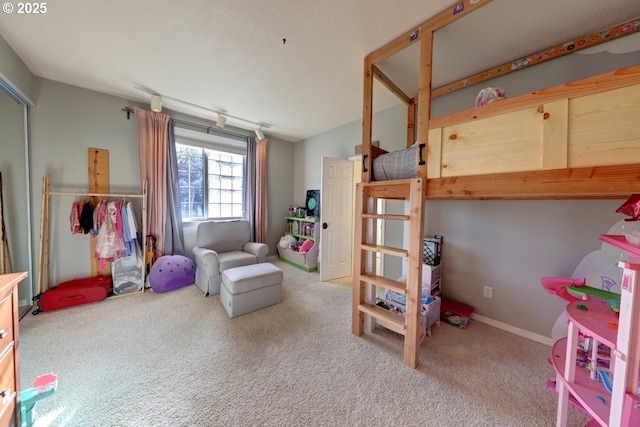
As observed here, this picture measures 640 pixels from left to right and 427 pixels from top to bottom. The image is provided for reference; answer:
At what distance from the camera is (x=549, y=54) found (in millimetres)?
1804

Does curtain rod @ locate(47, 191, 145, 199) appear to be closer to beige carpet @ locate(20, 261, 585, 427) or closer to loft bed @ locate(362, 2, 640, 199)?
beige carpet @ locate(20, 261, 585, 427)

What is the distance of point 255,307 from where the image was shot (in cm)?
240

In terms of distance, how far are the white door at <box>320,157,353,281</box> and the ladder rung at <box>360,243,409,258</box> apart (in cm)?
136

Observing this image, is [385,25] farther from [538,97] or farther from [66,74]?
[66,74]

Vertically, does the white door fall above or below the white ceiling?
below

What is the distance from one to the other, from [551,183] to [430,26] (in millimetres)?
1369

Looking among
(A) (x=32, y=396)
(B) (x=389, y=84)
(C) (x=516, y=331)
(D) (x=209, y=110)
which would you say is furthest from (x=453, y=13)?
(A) (x=32, y=396)

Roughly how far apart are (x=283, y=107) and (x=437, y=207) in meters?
2.51

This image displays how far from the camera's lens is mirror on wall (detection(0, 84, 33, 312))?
221 centimetres

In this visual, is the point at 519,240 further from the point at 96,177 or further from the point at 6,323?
the point at 96,177

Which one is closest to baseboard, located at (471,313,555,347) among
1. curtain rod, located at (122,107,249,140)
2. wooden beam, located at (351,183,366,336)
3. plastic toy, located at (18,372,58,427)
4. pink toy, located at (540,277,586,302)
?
pink toy, located at (540,277,586,302)

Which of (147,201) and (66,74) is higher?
(66,74)

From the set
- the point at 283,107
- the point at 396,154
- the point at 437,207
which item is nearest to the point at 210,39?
the point at 283,107

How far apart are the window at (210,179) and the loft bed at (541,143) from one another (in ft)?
10.6
